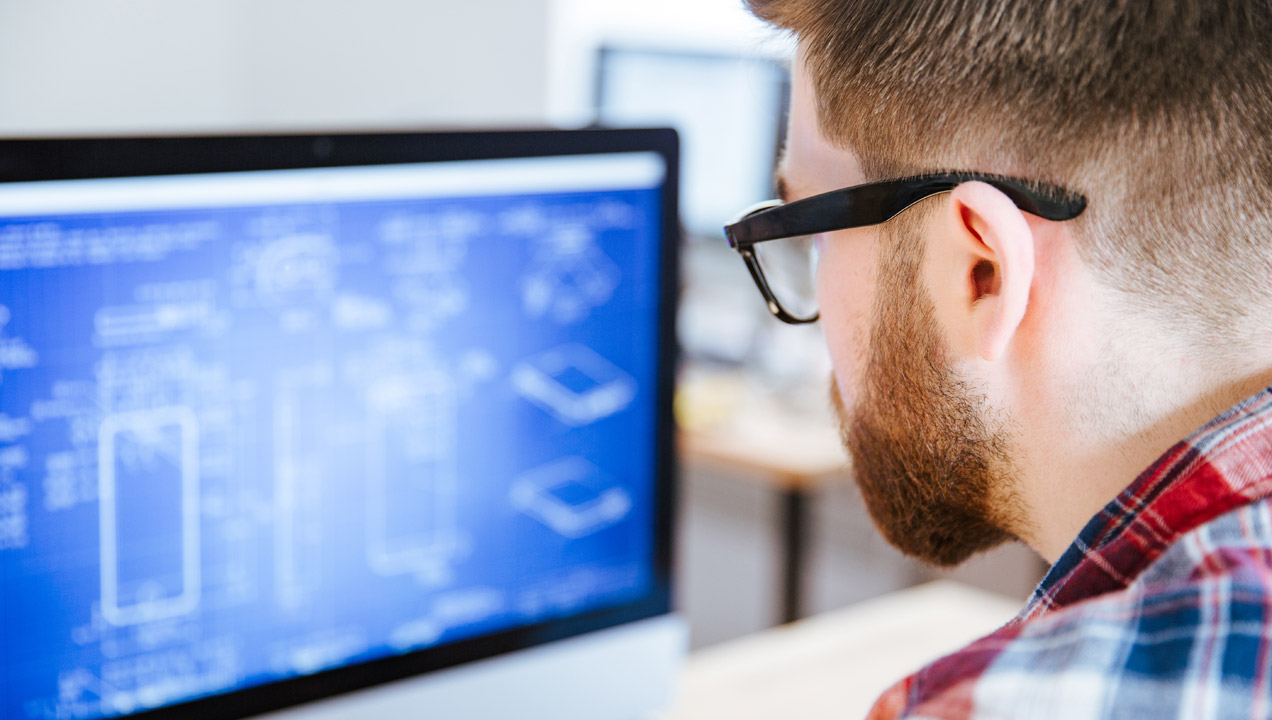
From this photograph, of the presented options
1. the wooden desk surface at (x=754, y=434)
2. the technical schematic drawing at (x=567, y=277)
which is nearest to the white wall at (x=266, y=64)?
the technical schematic drawing at (x=567, y=277)

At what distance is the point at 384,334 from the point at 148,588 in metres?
0.21

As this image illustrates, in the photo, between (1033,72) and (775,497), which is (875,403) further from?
(775,497)

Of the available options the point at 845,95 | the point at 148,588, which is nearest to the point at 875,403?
the point at 845,95

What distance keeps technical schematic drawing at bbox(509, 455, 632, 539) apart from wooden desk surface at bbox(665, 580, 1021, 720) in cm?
25

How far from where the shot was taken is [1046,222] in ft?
1.95

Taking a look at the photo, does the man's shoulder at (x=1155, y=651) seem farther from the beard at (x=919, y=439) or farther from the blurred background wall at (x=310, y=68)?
the blurred background wall at (x=310, y=68)

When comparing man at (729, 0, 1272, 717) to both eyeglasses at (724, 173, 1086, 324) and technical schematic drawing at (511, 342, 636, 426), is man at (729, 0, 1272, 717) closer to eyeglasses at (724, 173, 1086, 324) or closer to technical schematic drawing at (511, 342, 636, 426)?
eyeglasses at (724, 173, 1086, 324)

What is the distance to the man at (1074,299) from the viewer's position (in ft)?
1.57

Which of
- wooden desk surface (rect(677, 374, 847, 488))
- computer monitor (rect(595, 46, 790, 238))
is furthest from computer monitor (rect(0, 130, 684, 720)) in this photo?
computer monitor (rect(595, 46, 790, 238))

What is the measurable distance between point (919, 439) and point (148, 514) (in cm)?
46

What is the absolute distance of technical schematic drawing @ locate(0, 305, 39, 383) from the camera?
2.22 feet

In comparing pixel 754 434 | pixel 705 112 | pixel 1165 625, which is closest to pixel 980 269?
pixel 1165 625

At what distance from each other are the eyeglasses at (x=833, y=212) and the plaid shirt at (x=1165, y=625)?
0.13 m

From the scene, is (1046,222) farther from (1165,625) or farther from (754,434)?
(754,434)
